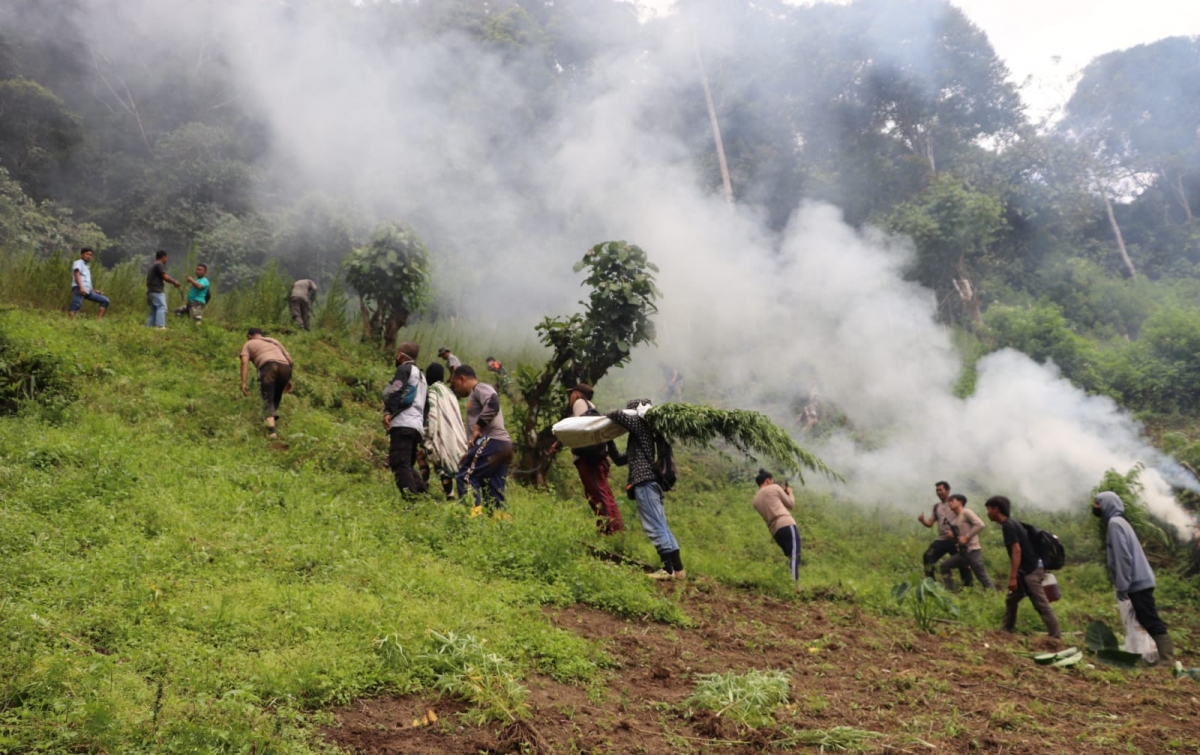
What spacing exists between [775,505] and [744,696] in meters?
4.16

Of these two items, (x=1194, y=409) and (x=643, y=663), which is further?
(x=1194, y=409)

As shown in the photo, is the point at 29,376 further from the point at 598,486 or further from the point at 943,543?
the point at 943,543

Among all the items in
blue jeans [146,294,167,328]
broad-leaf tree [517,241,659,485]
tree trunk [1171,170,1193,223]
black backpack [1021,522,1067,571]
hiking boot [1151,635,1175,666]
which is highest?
tree trunk [1171,170,1193,223]

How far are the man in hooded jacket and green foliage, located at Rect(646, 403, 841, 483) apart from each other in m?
2.71

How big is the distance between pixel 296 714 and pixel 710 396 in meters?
15.2

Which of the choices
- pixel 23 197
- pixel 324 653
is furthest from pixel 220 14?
pixel 324 653

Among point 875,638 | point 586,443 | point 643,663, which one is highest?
point 586,443

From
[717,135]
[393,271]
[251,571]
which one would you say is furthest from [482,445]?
[717,135]

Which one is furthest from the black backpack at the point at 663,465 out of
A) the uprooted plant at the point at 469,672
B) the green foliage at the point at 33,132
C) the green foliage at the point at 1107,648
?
the green foliage at the point at 33,132

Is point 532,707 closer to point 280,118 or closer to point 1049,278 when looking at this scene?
point 1049,278

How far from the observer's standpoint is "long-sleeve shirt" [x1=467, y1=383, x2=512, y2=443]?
691cm

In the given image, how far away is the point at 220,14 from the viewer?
26.4m

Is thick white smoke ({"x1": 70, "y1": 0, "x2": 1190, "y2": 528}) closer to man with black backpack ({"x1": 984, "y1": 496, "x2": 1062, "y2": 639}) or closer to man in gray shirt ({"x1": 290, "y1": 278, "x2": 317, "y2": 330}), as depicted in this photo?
man with black backpack ({"x1": 984, "y1": 496, "x2": 1062, "y2": 639})

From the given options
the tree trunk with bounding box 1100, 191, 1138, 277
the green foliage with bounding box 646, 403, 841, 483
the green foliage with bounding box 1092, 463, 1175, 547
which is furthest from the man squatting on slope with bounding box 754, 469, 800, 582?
the tree trunk with bounding box 1100, 191, 1138, 277
